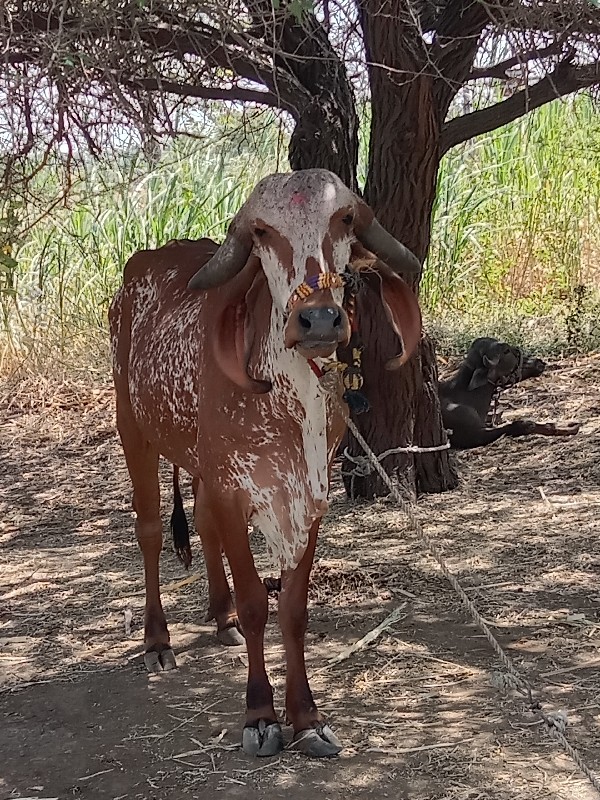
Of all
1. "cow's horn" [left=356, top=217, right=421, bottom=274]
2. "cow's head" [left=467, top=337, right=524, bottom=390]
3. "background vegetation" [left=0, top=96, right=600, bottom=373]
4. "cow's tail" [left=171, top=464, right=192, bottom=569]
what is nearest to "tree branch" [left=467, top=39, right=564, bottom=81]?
"cow's horn" [left=356, top=217, right=421, bottom=274]

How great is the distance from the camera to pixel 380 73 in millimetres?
5477

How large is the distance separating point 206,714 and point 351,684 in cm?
52

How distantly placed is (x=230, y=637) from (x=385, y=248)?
1.82 metres

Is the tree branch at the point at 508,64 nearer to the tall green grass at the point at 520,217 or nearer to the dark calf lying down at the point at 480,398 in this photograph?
the dark calf lying down at the point at 480,398

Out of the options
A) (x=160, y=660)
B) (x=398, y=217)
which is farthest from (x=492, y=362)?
(x=160, y=660)

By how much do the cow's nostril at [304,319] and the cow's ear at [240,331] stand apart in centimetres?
50

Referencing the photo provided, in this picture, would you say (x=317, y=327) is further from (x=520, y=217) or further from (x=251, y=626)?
(x=520, y=217)

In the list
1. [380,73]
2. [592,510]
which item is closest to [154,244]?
[380,73]

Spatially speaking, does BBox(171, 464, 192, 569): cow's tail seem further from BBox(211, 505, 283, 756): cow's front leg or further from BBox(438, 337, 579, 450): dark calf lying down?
BBox(438, 337, 579, 450): dark calf lying down

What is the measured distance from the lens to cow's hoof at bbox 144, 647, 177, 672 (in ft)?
14.0

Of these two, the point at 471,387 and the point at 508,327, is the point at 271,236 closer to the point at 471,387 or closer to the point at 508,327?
the point at 471,387

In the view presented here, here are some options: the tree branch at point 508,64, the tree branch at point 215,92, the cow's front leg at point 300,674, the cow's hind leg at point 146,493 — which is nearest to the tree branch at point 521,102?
the tree branch at point 508,64

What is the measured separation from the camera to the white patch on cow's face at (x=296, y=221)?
308 cm

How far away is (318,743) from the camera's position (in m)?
3.45
